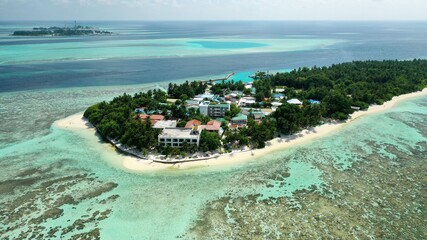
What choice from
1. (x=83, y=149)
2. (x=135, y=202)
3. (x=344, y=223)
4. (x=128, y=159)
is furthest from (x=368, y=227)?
(x=83, y=149)

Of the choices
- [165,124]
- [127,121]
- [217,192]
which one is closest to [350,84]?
[165,124]

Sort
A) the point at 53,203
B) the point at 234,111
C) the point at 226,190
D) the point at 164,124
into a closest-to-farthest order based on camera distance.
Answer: the point at 53,203
the point at 226,190
the point at 164,124
the point at 234,111

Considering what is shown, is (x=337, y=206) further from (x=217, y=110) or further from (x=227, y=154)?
(x=217, y=110)

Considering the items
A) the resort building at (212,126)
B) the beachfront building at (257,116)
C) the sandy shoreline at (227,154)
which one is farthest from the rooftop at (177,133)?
the beachfront building at (257,116)

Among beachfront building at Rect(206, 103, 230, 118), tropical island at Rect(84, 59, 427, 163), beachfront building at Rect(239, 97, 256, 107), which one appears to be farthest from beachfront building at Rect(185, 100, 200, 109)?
beachfront building at Rect(239, 97, 256, 107)

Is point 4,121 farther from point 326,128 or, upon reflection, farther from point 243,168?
point 326,128

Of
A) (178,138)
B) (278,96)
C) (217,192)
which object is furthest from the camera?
(278,96)

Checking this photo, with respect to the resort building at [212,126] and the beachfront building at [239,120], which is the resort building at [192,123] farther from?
the beachfront building at [239,120]
